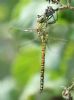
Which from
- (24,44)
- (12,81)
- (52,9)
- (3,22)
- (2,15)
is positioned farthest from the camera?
(2,15)

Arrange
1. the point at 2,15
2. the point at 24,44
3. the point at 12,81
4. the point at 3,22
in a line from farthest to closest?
the point at 2,15, the point at 3,22, the point at 12,81, the point at 24,44

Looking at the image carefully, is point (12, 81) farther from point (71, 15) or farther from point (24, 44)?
point (71, 15)

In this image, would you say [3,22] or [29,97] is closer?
[29,97]

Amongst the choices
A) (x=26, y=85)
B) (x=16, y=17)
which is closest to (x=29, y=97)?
(x=26, y=85)

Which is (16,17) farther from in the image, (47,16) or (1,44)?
(1,44)

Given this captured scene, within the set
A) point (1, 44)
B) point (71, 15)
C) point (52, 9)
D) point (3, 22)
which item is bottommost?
point (1, 44)

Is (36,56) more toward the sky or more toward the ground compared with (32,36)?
more toward the ground

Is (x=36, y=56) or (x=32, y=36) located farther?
(x=36, y=56)

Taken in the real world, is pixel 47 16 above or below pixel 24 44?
above

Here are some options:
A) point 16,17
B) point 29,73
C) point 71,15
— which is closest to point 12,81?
point 29,73
